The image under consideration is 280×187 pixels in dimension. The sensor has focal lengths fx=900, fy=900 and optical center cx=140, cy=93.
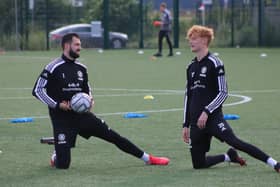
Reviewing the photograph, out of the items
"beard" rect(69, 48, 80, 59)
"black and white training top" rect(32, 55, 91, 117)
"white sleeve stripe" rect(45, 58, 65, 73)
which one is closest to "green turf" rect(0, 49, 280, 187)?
"black and white training top" rect(32, 55, 91, 117)

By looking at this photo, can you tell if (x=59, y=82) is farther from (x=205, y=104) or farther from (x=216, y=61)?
(x=216, y=61)

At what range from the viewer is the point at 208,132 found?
9.46 metres

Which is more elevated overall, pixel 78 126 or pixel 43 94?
pixel 43 94

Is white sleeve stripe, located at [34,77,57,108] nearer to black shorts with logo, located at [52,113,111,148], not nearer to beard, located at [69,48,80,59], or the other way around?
black shorts with logo, located at [52,113,111,148]

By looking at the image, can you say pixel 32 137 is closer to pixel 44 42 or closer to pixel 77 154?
pixel 77 154

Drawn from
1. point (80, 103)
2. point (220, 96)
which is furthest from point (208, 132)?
point (80, 103)

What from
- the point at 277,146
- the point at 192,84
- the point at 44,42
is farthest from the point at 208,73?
the point at 44,42

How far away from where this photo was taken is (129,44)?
44.3 meters

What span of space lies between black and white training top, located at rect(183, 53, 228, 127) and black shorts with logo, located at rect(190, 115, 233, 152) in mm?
62

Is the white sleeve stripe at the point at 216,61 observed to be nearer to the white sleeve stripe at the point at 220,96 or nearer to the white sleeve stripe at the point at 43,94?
the white sleeve stripe at the point at 220,96

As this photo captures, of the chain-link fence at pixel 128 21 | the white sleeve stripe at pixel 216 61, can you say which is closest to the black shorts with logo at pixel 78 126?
the white sleeve stripe at pixel 216 61

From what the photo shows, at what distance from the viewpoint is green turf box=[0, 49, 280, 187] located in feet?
29.4

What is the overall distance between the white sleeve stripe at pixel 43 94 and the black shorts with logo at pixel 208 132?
1551 millimetres

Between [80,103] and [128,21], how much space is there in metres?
34.8
